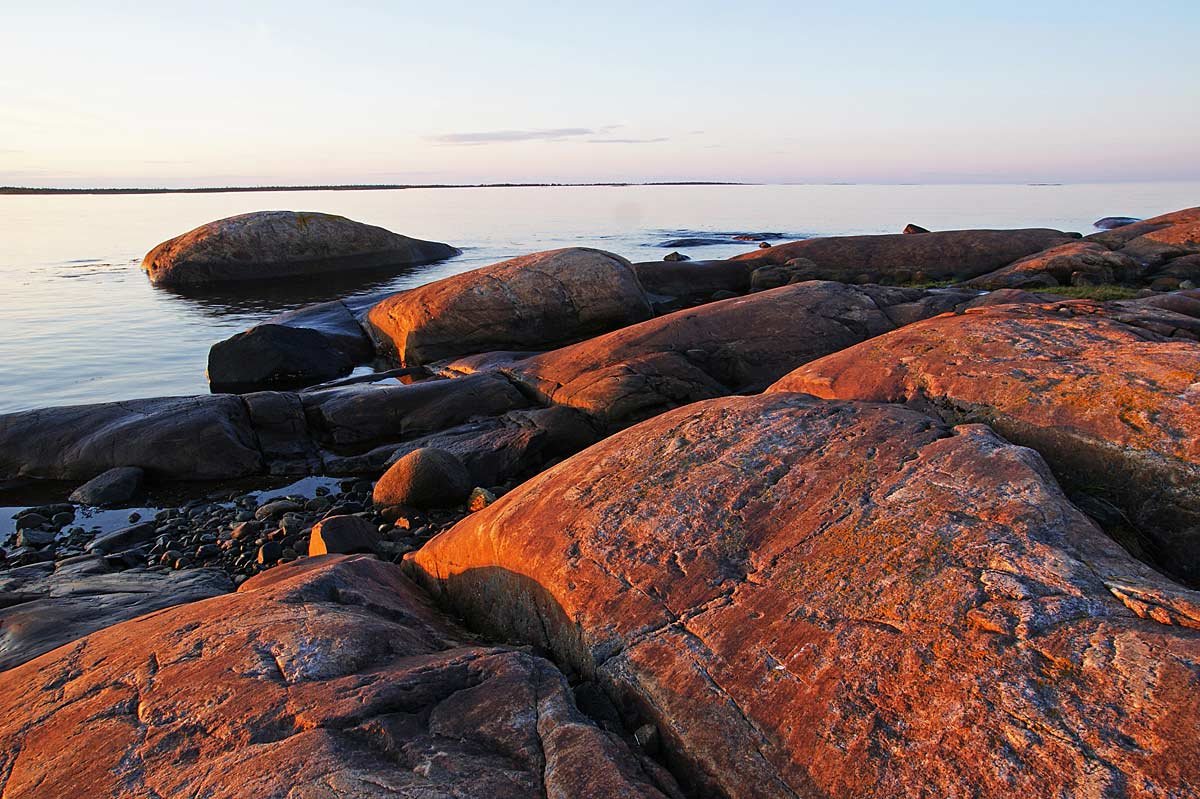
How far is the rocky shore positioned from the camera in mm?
2930

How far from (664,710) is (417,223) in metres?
53.4

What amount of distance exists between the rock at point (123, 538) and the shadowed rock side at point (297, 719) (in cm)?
381

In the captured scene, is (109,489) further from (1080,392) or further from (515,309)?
→ (1080,392)

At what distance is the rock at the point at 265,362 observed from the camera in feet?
43.9

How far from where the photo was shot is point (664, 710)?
11.3 ft

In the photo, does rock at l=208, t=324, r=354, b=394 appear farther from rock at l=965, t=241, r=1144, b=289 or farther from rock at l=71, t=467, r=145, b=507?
rock at l=965, t=241, r=1144, b=289

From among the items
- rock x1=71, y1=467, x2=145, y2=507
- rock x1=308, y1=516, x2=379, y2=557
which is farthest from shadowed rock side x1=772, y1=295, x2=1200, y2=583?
rock x1=71, y1=467, x2=145, y2=507

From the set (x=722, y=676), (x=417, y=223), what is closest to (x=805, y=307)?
(x=722, y=676)

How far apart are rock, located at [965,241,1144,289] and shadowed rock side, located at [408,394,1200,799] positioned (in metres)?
14.7

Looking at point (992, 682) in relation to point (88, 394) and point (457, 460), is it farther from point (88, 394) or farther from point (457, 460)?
point (88, 394)

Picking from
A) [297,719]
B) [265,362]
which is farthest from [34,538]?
[297,719]

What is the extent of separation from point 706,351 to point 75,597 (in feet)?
24.8

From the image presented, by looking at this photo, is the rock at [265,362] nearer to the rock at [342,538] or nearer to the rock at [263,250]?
the rock at [342,538]

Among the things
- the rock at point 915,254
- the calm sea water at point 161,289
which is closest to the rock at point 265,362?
the calm sea water at point 161,289
